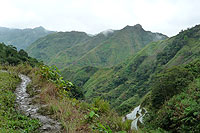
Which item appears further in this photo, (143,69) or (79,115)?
(143,69)

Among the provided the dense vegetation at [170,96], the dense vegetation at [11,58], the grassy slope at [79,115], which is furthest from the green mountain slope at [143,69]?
the grassy slope at [79,115]

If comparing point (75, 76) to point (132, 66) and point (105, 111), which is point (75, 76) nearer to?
point (132, 66)

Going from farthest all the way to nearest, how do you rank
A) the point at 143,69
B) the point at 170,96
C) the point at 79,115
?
1. the point at 143,69
2. the point at 170,96
3. the point at 79,115

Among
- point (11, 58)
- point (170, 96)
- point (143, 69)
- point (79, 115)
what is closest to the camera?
point (79, 115)

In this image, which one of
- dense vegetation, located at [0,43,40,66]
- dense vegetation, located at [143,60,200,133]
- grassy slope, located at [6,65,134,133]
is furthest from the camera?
dense vegetation, located at [0,43,40,66]

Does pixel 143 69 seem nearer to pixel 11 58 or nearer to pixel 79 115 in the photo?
pixel 11 58

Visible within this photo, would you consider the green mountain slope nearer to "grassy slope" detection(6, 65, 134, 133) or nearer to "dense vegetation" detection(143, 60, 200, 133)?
"dense vegetation" detection(143, 60, 200, 133)

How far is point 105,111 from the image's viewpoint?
16.8 feet

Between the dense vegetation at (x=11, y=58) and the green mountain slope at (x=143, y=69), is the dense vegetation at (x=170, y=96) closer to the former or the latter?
the dense vegetation at (x=11, y=58)

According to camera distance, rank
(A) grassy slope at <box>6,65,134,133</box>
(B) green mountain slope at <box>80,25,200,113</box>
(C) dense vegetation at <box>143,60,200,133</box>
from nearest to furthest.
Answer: (A) grassy slope at <box>6,65,134,133</box>, (C) dense vegetation at <box>143,60,200,133</box>, (B) green mountain slope at <box>80,25,200,113</box>

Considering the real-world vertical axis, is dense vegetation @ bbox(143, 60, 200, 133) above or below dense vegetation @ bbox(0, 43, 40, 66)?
Answer: below

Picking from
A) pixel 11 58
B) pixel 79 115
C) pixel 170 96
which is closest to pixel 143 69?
pixel 170 96

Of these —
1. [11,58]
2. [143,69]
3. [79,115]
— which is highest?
[11,58]

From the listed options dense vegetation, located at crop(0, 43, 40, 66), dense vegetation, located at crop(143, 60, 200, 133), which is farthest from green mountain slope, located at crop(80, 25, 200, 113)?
dense vegetation, located at crop(143, 60, 200, 133)
